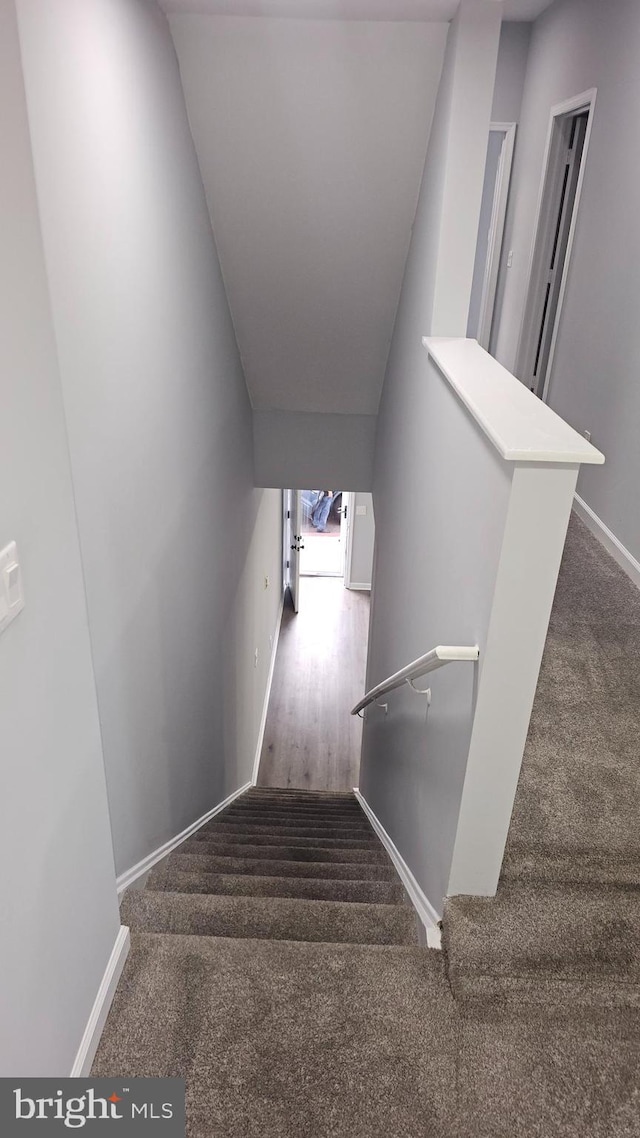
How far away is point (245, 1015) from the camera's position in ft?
6.57

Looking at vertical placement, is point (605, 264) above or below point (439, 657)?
above

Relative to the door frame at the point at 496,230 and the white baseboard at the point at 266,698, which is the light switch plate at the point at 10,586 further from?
the door frame at the point at 496,230

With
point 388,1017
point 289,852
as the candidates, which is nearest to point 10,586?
point 388,1017

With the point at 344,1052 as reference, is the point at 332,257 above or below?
above

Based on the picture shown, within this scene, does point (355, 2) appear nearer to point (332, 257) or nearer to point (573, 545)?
point (332, 257)

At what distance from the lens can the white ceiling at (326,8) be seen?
2654 millimetres

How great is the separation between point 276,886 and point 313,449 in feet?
11.4

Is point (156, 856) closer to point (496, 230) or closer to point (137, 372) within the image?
point (137, 372)

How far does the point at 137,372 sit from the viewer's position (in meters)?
2.39

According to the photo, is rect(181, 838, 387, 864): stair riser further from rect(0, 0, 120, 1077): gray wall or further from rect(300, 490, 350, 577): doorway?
rect(300, 490, 350, 577): doorway

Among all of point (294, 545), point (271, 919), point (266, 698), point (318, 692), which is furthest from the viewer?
point (294, 545)

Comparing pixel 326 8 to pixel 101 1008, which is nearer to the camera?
pixel 101 1008

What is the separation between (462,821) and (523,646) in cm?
58

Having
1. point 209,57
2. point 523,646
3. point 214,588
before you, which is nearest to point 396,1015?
point 523,646
